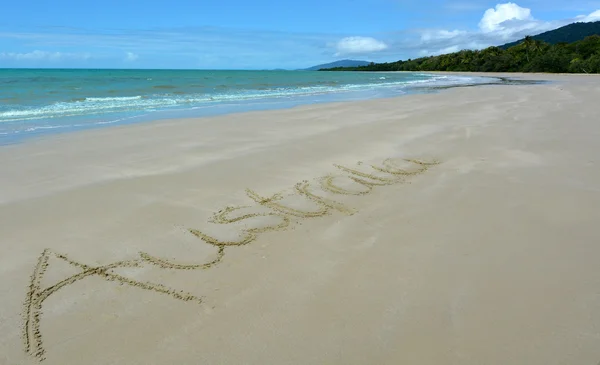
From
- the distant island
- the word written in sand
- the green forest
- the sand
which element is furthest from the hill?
the sand

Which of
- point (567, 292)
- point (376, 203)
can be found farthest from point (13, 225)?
point (567, 292)

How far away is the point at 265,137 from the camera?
854 centimetres

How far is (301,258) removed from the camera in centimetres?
341

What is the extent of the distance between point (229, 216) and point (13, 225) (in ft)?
7.18

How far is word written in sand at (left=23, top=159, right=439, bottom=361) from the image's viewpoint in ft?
9.05

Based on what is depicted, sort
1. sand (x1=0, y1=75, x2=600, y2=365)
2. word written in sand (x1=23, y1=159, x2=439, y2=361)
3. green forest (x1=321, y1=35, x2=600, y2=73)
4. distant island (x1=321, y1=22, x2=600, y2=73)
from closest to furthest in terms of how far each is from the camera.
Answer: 1. sand (x1=0, y1=75, x2=600, y2=365)
2. word written in sand (x1=23, y1=159, x2=439, y2=361)
3. green forest (x1=321, y1=35, x2=600, y2=73)
4. distant island (x1=321, y1=22, x2=600, y2=73)

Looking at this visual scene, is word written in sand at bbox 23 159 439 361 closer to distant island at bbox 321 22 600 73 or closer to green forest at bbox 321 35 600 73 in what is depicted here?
distant island at bbox 321 22 600 73

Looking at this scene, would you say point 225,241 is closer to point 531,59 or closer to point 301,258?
point 301,258

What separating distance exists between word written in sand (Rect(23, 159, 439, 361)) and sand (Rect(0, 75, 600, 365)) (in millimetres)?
18

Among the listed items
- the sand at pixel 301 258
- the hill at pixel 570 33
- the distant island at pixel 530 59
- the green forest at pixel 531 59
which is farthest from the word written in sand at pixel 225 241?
the hill at pixel 570 33

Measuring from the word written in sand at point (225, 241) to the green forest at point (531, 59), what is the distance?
62556 millimetres

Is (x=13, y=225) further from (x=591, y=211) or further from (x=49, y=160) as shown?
(x=591, y=211)

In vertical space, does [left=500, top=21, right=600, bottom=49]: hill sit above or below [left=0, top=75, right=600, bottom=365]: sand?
above

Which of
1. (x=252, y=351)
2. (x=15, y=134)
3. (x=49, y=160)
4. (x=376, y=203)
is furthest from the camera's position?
Answer: (x=15, y=134)
